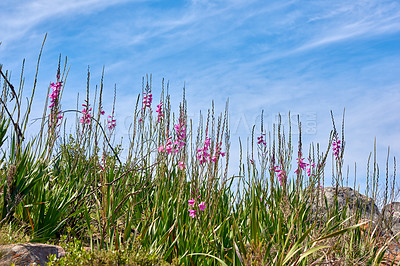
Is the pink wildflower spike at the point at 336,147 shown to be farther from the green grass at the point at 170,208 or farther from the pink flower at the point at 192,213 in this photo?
the pink flower at the point at 192,213

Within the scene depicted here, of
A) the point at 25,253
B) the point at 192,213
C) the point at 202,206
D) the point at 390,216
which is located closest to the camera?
the point at 25,253

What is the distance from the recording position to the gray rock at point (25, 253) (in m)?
3.12

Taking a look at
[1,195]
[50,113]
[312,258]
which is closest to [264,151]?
[312,258]

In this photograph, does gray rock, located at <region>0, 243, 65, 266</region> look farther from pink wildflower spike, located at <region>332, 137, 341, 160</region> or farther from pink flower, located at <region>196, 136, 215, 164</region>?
pink wildflower spike, located at <region>332, 137, 341, 160</region>

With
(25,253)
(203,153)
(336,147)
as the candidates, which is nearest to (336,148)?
(336,147)

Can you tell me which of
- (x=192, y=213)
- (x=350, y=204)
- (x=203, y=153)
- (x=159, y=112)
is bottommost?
(x=350, y=204)

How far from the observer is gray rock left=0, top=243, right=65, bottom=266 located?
10.3 feet

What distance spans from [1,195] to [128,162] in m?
1.45

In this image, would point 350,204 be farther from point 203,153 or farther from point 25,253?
point 25,253

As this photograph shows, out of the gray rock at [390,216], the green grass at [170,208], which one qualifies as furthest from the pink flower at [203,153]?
the gray rock at [390,216]

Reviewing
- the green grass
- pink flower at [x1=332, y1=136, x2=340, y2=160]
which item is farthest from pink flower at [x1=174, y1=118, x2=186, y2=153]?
pink flower at [x1=332, y1=136, x2=340, y2=160]

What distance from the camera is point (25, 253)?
3.24m

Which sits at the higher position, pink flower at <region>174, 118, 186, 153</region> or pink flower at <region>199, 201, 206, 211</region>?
pink flower at <region>174, 118, 186, 153</region>

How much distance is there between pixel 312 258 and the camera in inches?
137
